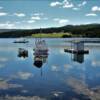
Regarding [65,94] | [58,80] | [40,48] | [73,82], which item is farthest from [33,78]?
[40,48]

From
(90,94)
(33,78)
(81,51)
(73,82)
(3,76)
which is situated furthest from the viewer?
(81,51)

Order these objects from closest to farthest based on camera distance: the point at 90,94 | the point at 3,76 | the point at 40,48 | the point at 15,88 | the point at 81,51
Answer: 1. the point at 90,94
2. the point at 15,88
3. the point at 3,76
4. the point at 40,48
5. the point at 81,51

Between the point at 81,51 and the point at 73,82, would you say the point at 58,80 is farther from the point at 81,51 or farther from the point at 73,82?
the point at 81,51

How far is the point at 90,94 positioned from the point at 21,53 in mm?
87196

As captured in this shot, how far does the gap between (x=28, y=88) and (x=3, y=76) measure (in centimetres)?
1722

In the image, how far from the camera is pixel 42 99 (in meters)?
40.1

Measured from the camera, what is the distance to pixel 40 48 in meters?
121

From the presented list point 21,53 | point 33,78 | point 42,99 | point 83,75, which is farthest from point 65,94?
point 21,53

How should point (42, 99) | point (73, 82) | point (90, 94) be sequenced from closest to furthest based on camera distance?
point (42, 99)
point (90, 94)
point (73, 82)

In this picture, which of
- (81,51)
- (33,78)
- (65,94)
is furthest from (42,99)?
(81,51)

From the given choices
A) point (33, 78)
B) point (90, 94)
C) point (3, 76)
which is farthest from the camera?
point (3, 76)

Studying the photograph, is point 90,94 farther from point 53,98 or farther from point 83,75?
point 83,75

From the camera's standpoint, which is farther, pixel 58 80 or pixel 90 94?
pixel 58 80

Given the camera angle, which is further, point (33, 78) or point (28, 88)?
point (33, 78)
